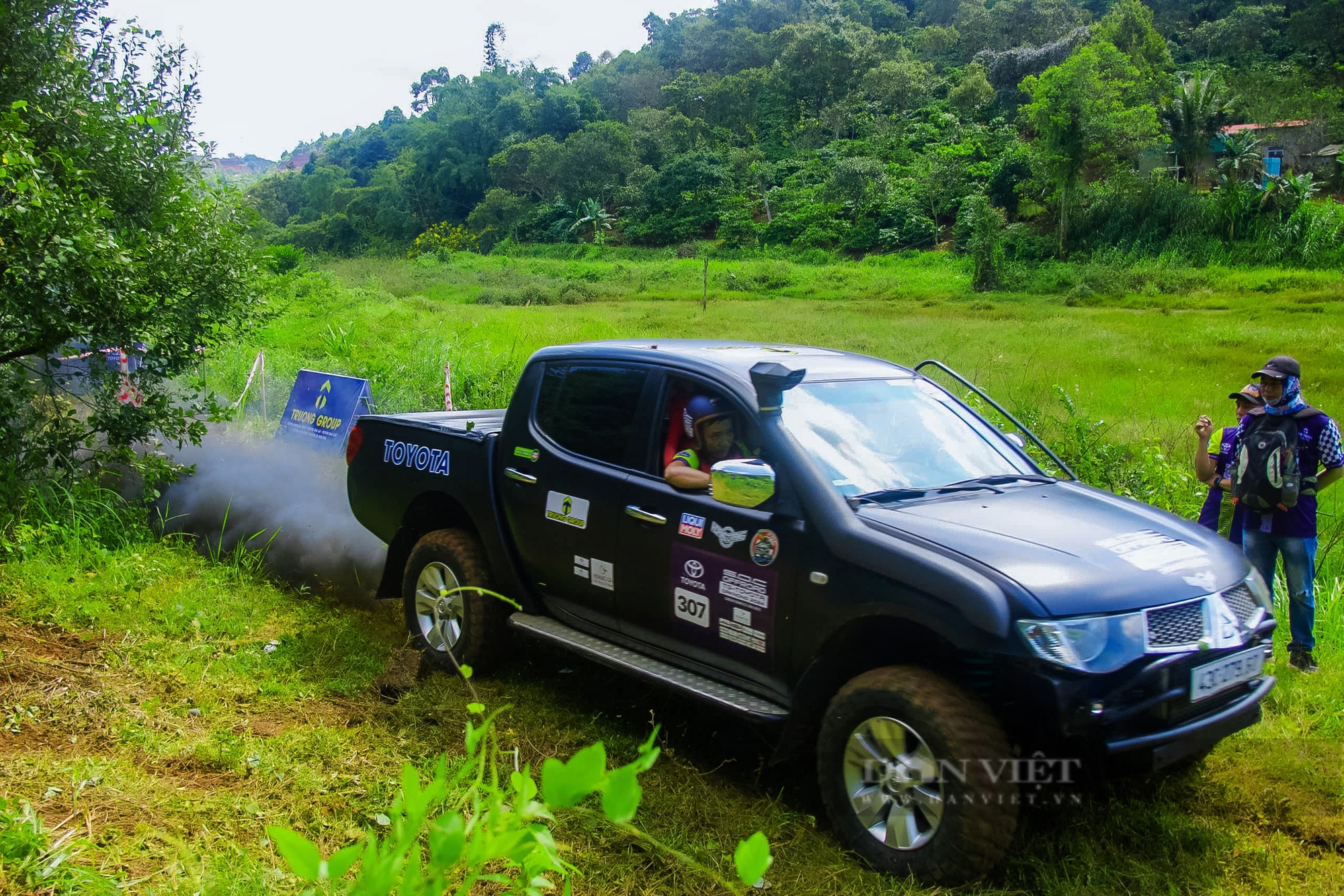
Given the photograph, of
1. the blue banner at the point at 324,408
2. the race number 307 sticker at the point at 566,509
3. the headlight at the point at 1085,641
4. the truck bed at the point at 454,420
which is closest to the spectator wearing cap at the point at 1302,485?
the headlight at the point at 1085,641

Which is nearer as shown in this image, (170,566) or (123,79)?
(170,566)

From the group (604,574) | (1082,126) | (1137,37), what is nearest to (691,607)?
(604,574)

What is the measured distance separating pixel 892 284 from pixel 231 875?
38.0m

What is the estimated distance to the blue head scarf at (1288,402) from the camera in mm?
5781

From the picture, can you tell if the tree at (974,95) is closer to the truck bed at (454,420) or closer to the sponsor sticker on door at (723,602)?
the truck bed at (454,420)

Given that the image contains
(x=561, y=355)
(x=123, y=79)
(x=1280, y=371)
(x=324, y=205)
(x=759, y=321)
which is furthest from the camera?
(x=324, y=205)

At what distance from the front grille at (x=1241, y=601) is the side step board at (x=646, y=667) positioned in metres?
1.65

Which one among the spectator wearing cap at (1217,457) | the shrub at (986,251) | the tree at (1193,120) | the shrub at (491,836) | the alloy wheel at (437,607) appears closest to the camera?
the shrub at (491,836)

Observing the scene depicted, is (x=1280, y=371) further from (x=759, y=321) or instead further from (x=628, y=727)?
(x=759, y=321)

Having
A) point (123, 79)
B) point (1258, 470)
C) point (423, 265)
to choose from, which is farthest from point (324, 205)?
point (1258, 470)

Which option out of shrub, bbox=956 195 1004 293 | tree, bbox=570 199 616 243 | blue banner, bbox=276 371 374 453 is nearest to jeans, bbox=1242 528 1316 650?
blue banner, bbox=276 371 374 453

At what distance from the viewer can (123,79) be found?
356 inches

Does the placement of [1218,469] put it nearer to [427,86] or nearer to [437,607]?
[437,607]

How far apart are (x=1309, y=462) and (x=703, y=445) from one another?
3876 millimetres
